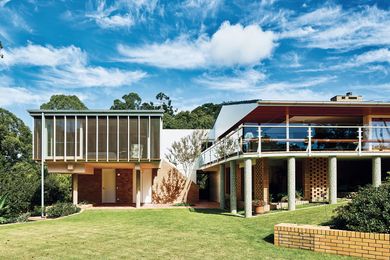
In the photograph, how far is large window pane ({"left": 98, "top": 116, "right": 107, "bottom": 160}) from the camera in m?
24.4

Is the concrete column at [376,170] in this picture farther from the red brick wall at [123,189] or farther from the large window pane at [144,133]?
the red brick wall at [123,189]

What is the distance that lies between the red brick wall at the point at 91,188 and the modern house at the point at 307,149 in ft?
34.9

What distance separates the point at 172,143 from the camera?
104ft

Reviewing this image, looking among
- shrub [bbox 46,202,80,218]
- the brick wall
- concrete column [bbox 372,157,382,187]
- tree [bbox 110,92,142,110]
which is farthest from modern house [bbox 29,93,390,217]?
tree [bbox 110,92,142,110]

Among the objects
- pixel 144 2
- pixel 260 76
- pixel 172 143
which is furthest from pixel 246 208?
pixel 260 76

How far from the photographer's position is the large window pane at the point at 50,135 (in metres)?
24.2

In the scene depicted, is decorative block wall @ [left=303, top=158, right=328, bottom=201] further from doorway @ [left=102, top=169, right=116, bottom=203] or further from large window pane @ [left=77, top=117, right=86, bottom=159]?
doorway @ [left=102, top=169, right=116, bottom=203]

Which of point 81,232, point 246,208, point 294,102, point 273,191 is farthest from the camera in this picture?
point 273,191

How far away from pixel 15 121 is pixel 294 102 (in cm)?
4348

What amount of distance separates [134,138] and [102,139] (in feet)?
6.50

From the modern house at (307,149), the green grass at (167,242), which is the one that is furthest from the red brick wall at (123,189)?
the green grass at (167,242)

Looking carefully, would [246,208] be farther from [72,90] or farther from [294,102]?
[72,90]

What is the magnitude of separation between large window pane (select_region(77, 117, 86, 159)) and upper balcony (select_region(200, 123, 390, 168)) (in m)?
11.0

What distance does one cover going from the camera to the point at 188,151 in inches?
1129
